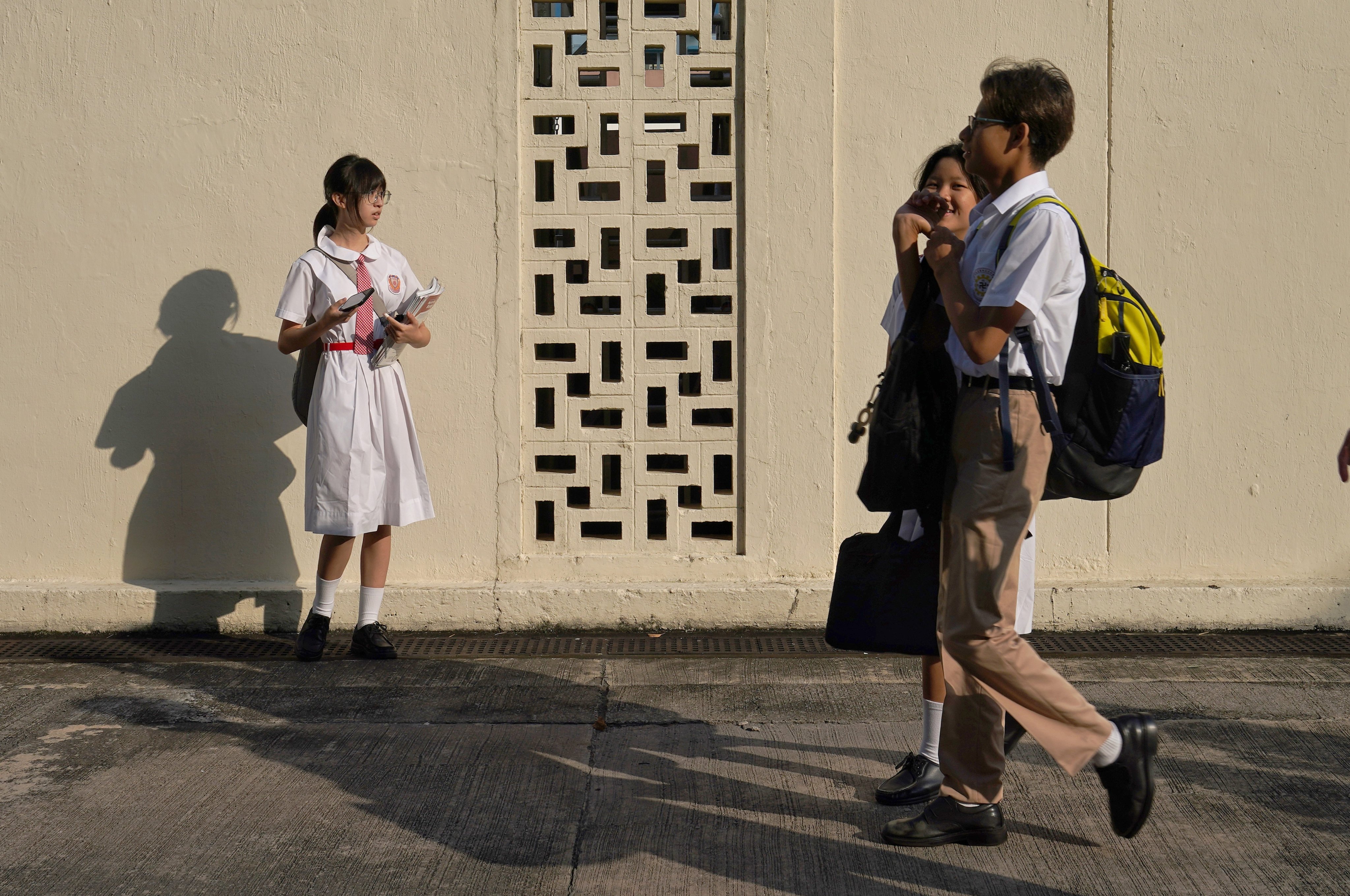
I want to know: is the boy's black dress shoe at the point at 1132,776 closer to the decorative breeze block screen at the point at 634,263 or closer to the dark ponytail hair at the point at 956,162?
the dark ponytail hair at the point at 956,162

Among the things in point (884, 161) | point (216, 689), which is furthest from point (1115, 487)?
point (216, 689)

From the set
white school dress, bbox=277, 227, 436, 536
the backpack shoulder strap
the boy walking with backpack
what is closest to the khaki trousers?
Answer: the boy walking with backpack

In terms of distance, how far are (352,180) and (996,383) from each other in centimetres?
289

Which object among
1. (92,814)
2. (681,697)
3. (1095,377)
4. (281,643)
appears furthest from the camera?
(281,643)

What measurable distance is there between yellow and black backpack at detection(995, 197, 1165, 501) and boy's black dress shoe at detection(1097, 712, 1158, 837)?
625 mm

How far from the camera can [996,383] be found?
3.16m

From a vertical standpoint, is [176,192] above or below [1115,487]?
above

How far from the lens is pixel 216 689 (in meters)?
4.75

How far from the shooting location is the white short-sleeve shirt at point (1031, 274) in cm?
299

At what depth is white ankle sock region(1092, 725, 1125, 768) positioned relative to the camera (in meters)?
3.12

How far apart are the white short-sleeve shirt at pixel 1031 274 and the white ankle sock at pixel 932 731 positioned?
1050 mm

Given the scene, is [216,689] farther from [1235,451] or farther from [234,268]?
[1235,451]

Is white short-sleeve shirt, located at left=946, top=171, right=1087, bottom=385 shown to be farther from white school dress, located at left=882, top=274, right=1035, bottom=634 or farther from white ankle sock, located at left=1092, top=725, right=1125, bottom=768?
white ankle sock, located at left=1092, top=725, right=1125, bottom=768

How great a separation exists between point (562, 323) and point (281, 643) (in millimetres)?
1865
